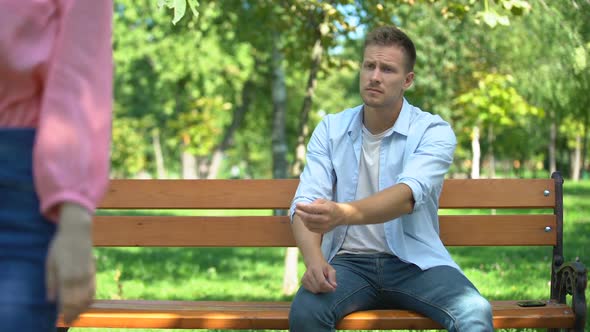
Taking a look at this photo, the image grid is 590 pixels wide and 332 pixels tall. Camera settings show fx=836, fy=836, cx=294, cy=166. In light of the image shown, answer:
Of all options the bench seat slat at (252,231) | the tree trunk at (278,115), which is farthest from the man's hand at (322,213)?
the tree trunk at (278,115)

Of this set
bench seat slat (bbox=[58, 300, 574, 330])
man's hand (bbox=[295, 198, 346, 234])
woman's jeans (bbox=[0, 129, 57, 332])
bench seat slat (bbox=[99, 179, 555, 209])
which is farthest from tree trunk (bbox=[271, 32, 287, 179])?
woman's jeans (bbox=[0, 129, 57, 332])

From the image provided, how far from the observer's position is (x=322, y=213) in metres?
3.12

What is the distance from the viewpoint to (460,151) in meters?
43.8

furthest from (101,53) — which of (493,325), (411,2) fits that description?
(411,2)

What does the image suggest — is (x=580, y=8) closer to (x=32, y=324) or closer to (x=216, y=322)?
(x=216, y=322)

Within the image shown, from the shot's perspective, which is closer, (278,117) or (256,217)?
(256,217)

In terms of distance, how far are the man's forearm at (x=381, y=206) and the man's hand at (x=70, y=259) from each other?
66.2 inches

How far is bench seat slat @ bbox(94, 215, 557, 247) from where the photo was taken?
13.9 feet

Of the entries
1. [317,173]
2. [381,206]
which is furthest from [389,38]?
[381,206]

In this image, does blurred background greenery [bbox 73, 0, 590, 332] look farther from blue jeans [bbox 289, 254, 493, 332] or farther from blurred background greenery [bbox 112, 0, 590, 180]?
blue jeans [bbox 289, 254, 493, 332]

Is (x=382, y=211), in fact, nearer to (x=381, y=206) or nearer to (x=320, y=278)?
(x=381, y=206)

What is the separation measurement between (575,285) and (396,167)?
36.9 inches

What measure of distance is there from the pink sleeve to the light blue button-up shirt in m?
2.02

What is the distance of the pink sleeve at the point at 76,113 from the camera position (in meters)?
1.54
